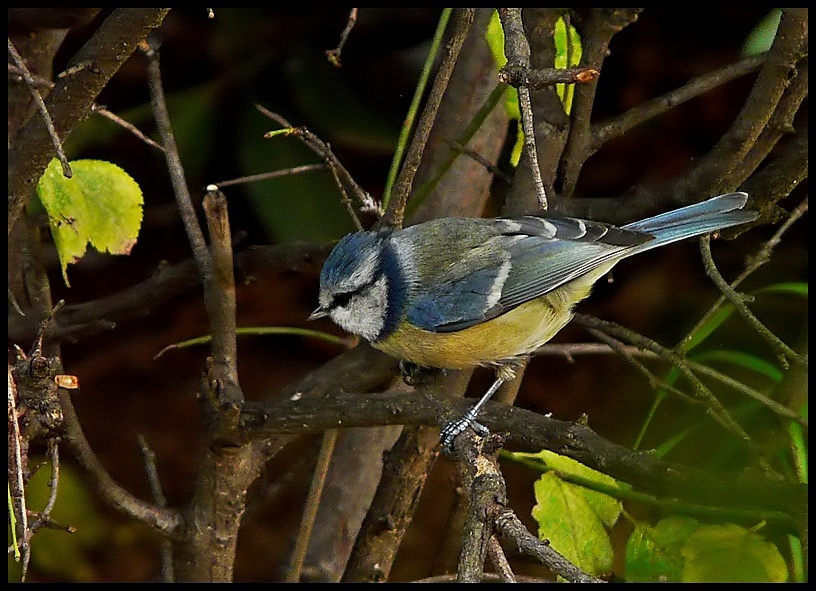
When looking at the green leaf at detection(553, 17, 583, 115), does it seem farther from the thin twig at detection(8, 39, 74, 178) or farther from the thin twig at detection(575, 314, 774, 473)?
the thin twig at detection(8, 39, 74, 178)

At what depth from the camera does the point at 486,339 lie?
201 cm

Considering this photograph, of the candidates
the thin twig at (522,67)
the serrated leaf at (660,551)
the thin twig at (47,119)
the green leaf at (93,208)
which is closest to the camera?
the thin twig at (522,67)

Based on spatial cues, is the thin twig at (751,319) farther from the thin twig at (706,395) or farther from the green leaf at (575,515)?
the green leaf at (575,515)

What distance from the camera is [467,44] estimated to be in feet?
8.09

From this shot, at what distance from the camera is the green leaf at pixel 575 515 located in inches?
62.3

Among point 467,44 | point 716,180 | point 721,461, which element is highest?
point 467,44

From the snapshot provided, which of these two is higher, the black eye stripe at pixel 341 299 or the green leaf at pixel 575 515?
the black eye stripe at pixel 341 299

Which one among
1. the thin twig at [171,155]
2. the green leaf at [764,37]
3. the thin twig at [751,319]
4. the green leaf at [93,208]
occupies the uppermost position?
the green leaf at [764,37]

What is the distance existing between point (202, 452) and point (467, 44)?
123 centimetres

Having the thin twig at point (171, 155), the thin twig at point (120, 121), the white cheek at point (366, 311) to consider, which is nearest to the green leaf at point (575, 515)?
the white cheek at point (366, 311)

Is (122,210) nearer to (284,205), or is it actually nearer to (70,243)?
(70,243)

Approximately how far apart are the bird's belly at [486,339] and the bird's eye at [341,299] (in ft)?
0.37

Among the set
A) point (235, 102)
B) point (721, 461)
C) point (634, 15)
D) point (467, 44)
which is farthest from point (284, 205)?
point (721, 461)

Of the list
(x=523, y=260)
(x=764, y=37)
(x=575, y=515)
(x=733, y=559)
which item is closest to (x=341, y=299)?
(x=523, y=260)
